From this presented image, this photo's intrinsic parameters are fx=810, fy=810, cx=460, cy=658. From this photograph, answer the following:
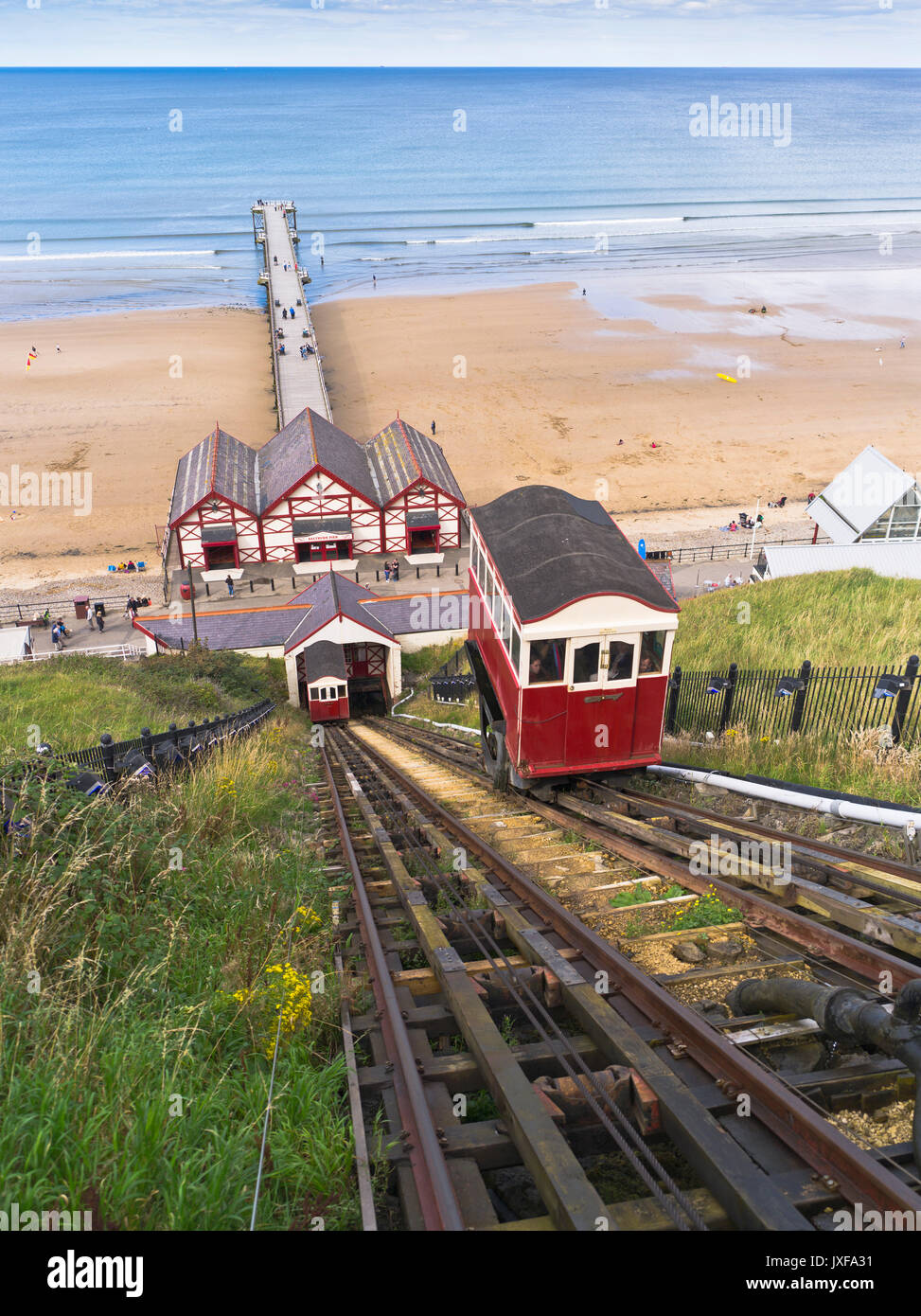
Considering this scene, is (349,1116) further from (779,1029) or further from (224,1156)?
(779,1029)

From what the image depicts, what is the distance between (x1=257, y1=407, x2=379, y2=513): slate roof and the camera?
33.8 meters

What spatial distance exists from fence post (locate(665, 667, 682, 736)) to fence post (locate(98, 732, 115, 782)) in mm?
9181

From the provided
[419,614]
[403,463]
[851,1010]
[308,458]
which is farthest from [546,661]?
[403,463]

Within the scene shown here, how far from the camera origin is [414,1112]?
390 centimetres

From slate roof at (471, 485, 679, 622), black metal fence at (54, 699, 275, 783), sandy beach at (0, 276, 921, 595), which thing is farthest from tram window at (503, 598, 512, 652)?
sandy beach at (0, 276, 921, 595)

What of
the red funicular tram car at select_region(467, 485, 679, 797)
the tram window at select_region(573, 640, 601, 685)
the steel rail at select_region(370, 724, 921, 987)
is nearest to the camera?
the steel rail at select_region(370, 724, 921, 987)

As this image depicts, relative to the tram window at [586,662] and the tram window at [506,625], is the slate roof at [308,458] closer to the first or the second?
the tram window at [506,625]

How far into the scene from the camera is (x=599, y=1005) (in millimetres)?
4738

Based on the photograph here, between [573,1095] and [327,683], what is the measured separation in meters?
21.2

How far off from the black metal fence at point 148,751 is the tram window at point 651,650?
18.9 ft

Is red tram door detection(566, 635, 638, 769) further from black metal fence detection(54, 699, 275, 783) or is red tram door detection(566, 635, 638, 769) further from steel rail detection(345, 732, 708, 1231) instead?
black metal fence detection(54, 699, 275, 783)

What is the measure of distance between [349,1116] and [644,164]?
168m

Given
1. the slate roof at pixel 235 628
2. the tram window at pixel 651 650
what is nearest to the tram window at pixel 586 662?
the tram window at pixel 651 650

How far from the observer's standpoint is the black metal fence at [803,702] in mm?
10266
